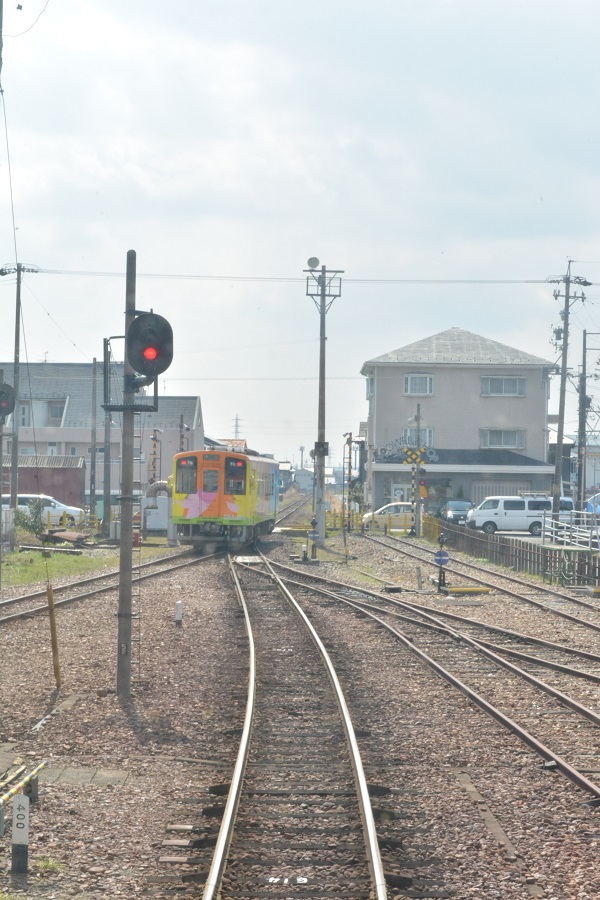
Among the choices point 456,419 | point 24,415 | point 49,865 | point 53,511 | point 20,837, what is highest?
point 24,415

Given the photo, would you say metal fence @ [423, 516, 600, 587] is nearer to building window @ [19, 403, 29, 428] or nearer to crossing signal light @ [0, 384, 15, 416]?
crossing signal light @ [0, 384, 15, 416]

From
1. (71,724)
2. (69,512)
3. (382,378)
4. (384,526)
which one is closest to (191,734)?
(71,724)

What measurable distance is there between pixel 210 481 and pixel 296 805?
22643 mm

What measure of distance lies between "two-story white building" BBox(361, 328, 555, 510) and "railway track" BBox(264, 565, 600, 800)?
35.0m

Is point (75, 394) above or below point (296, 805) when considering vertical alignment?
above

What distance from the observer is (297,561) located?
2736cm

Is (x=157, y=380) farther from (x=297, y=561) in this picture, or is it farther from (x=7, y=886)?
(x=297, y=561)

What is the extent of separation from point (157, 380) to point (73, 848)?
15.5 feet

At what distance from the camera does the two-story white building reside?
5119 cm

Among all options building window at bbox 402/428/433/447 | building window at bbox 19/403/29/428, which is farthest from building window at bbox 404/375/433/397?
building window at bbox 19/403/29/428

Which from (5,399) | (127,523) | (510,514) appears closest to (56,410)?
(510,514)

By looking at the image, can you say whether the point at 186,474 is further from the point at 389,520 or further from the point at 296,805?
the point at 296,805

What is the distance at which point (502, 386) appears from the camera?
52844mm

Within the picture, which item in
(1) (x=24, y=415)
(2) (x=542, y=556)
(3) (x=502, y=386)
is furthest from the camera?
(1) (x=24, y=415)
